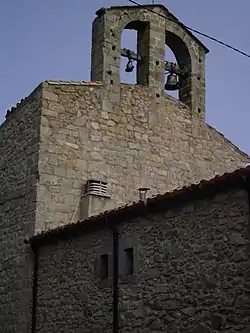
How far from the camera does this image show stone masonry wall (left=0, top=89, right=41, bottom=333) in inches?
460

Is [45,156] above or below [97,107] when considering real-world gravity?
below

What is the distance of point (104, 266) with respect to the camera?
9.86 meters

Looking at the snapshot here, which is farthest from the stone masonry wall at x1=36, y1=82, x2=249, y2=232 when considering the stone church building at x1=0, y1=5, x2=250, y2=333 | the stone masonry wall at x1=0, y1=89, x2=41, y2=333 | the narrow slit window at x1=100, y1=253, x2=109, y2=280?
the narrow slit window at x1=100, y1=253, x2=109, y2=280

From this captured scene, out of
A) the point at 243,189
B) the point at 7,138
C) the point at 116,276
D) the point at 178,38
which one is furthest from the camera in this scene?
the point at 178,38

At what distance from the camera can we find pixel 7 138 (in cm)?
1357

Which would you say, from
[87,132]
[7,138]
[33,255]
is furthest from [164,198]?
[7,138]

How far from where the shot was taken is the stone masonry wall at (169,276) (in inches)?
298

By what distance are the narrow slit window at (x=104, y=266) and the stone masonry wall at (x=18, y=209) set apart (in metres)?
2.19

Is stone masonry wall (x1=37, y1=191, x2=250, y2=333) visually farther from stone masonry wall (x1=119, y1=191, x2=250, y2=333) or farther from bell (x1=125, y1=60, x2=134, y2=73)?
bell (x1=125, y1=60, x2=134, y2=73)

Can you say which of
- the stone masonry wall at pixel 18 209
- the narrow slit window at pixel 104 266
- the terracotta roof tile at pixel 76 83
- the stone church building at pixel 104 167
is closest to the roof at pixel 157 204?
the stone church building at pixel 104 167

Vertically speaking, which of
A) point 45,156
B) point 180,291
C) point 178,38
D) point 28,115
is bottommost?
point 180,291

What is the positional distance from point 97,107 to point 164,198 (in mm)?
5076

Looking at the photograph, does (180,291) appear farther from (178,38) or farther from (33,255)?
(178,38)

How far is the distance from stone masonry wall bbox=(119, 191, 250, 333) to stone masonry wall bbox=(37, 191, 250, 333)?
1 cm
